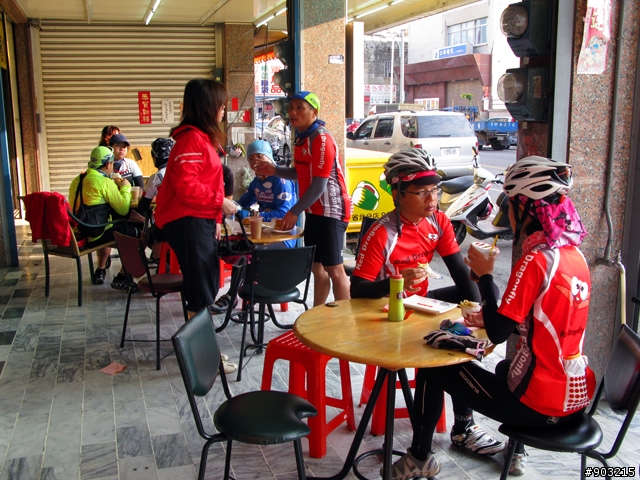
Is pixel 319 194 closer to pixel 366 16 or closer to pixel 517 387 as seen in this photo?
pixel 517 387

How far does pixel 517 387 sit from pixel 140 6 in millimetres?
9108

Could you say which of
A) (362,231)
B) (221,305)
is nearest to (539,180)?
(362,231)

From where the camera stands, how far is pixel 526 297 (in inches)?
91.7

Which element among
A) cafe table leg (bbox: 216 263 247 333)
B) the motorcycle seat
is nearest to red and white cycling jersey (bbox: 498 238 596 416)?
cafe table leg (bbox: 216 263 247 333)

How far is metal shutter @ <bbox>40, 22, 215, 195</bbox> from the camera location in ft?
36.0

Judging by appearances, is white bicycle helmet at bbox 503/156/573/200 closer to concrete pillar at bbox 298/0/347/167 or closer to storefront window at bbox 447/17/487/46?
concrete pillar at bbox 298/0/347/167

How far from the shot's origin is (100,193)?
6.38 metres

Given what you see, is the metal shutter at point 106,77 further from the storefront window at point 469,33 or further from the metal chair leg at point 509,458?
the storefront window at point 469,33

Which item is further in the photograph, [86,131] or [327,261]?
[86,131]

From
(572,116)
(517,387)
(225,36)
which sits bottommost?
(517,387)

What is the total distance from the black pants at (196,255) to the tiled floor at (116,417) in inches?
24.4

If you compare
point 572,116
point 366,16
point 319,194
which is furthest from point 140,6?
point 572,116

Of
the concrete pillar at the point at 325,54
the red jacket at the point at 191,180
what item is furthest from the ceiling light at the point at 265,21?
the red jacket at the point at 191,180

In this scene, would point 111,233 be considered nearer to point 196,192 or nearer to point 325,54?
point 196,192
